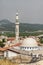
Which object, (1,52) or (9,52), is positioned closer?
(9,52)

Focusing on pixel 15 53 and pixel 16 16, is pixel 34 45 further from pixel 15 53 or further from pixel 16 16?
pixel 16 16

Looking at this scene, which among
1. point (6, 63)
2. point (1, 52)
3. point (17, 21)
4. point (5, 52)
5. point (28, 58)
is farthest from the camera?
point (17, 21)

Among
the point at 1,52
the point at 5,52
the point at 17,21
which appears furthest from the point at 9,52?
the point at 17,21

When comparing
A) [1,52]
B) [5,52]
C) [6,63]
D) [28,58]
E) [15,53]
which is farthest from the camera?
[1,52]

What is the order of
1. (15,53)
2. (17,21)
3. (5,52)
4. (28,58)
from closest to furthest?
(28,58) < (15,53) < (5,52) < (17,21)

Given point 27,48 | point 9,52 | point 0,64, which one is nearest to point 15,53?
point 9,52

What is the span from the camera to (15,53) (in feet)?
A: 69.4

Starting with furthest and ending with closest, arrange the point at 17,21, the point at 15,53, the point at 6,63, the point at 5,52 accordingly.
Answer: the point at 17,21 → the point at 5,52 → the point at 15,53 → the point at 6,63

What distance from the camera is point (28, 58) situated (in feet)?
56.9

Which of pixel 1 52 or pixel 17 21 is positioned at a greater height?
pixel 17 21

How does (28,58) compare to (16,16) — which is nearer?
(28,58)

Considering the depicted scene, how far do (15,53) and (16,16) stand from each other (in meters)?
13.5

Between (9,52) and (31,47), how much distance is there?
9.66ft

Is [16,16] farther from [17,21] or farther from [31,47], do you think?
[31,47]
